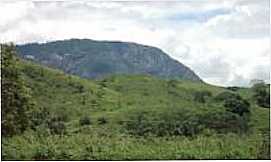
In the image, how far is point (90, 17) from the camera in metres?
6.67

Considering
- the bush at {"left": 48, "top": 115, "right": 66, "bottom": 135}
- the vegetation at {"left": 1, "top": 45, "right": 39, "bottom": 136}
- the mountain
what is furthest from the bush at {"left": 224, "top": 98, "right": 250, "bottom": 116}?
the vegetation at {"left": 1, "top": 45, "right": 39, "bottom": 136}

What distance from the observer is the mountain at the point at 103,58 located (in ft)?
22.0

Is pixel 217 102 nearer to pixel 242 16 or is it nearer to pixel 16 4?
pixel 242 16

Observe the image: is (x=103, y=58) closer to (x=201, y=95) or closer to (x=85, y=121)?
(x=85, y=121)

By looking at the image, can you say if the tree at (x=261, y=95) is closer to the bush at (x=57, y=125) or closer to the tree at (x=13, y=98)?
the bush at (x=57, y=125)

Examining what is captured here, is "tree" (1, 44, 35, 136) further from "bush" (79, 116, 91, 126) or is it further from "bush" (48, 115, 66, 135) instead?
"bush" (79, 116, 91, 126)

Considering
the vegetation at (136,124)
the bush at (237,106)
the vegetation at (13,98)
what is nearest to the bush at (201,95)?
the vegetation at (136,124)

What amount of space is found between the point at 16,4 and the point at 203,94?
50.9 inches

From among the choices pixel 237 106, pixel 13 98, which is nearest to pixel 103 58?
pixel 13 98

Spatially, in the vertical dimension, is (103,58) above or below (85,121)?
above

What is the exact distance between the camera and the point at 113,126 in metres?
6.67

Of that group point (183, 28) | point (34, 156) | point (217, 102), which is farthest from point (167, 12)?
point (34, 156)

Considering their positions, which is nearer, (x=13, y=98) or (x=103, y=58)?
(x=13, y=98)

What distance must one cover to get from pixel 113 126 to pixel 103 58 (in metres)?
0.46
